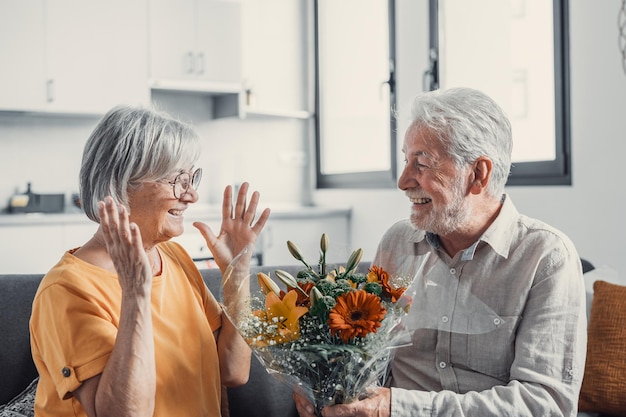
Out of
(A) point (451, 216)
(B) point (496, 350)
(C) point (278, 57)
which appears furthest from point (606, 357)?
(C) point (278, 57)

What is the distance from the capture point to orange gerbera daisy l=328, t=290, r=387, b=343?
4.09 feet

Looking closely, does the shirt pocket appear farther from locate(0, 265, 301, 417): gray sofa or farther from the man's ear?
locate(0, 265, 301, 417): gray sofa

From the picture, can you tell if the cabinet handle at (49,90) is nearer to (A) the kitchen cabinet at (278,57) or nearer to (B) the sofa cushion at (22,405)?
(A) the kitchen cabinet at (278,57)


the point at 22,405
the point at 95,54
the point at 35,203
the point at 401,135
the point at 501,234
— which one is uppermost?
the point at 95,54

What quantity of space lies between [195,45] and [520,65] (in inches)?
81.8

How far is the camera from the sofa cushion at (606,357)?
2014mm

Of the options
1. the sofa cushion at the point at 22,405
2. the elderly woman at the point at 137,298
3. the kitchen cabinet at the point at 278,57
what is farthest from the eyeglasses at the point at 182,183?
the kitchen cabinet at the point at 278,57

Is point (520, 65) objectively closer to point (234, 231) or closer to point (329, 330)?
point (234, 231)

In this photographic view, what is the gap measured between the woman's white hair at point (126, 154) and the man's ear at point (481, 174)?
723 millimetres

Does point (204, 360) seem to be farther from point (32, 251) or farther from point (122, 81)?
point (122, 81)

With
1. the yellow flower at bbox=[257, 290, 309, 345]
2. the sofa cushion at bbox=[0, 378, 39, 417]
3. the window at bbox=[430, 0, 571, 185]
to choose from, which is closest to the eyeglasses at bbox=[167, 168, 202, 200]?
the yellow flower at bbox=[257, 290, 309, 345]

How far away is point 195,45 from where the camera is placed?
467 cm

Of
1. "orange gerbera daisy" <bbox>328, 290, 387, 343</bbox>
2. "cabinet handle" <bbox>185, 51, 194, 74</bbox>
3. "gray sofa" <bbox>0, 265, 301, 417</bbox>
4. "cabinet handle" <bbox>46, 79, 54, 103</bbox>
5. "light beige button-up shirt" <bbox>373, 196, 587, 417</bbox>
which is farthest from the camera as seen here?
"cabinet handle" <bbox>185, 51, 194, 74</bbox>

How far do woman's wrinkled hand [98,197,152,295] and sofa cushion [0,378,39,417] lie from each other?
0.64m
